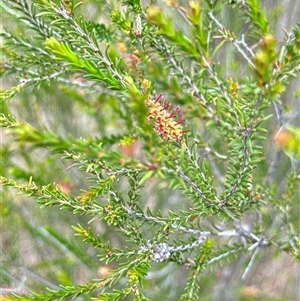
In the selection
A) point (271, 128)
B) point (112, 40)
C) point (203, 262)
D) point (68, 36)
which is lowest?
point (271, 128)

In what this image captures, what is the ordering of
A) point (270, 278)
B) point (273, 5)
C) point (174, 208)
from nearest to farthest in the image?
point (273, 5) < point (174, 208) < point (270, 278)

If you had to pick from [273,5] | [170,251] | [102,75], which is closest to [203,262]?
[170,251]

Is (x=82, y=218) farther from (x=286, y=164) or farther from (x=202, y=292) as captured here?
(x=286, y=164)

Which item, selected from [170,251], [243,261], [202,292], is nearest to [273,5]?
[243,261]

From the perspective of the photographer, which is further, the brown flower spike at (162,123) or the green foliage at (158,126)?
the brown flower spike at (162,123)

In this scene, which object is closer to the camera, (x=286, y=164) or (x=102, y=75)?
(x=102, y=75)

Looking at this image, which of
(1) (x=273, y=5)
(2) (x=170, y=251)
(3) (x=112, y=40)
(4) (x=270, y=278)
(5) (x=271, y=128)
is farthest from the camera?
(4) (x=270, y=278)

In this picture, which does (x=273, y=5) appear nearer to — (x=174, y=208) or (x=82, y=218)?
(x=174, y=208)

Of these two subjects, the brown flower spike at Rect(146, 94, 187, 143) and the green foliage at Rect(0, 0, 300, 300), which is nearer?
the green foliage at Rect(0, 0, 300, 300)

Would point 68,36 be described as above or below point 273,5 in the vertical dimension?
above
